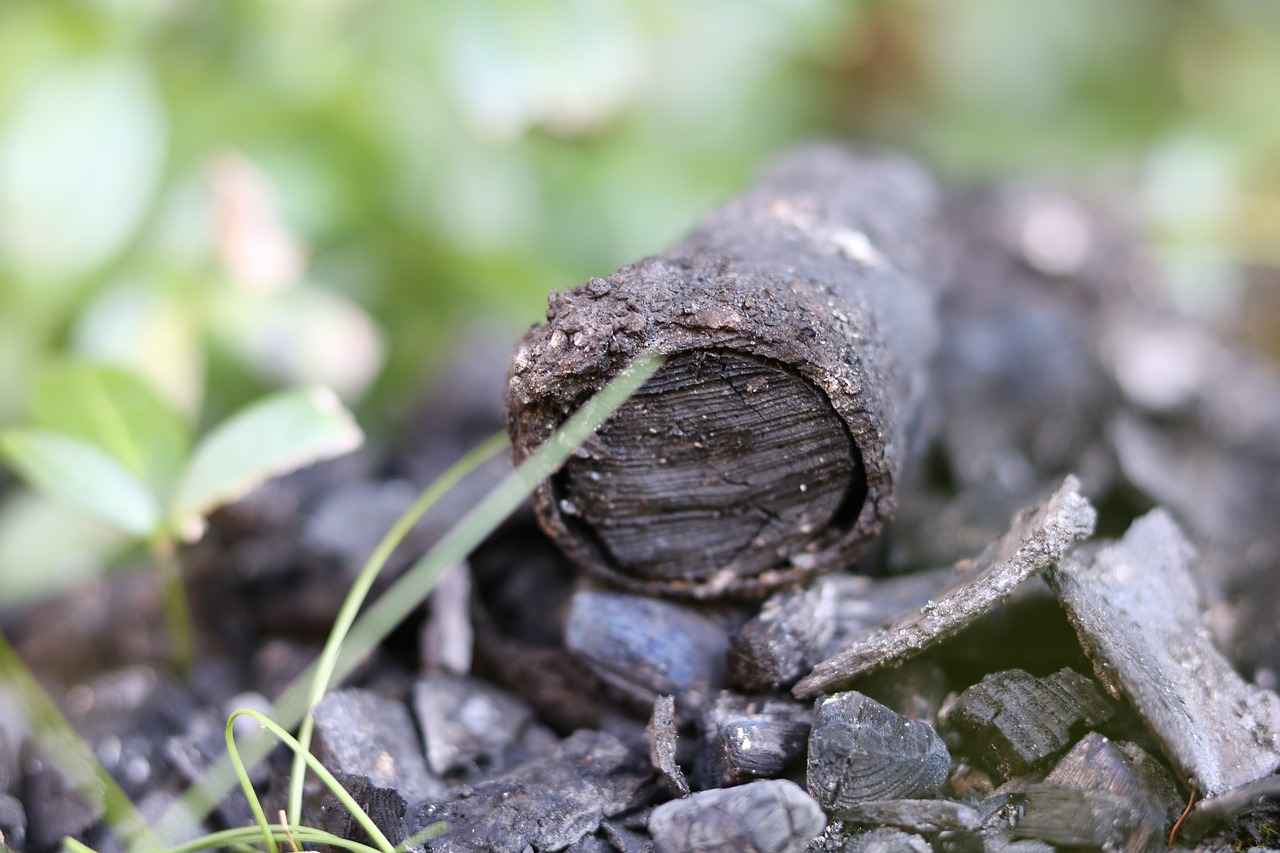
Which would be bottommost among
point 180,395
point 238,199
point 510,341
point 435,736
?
point 435,736

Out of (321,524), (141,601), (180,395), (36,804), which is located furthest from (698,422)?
(180,395)

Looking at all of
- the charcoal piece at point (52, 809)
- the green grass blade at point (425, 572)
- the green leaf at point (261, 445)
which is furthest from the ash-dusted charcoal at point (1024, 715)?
the charcoal piece at point (52, 809)

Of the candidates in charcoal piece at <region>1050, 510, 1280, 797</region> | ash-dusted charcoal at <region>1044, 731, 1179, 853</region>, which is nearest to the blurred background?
charcoal piece at <region>1050, 510, 1280, 797</region>

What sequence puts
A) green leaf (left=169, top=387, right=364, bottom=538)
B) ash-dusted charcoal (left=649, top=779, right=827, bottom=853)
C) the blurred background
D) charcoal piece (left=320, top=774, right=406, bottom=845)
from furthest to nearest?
1. the blurred background
2. green leaf (left=169, top=387, right=364, bottom=538)
3. charcoal piece (left=320, top=774, right=406, bottom=845)
4. ash-dusted charcoal (left=649, top=779, right=827, bottom=853)

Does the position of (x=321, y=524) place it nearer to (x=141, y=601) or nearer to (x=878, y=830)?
(x=141, y=601)

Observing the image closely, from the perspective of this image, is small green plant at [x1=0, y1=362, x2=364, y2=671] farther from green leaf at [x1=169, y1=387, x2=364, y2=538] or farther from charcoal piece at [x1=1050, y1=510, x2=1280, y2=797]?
charcoal piece at [x1=1050, y1=510, x2=1280, y2=797]
